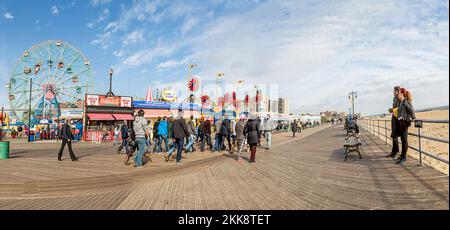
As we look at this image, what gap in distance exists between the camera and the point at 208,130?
13.1 m

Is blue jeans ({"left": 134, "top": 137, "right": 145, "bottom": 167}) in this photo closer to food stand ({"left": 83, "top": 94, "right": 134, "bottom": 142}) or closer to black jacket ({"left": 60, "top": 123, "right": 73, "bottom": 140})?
black jacket ({"left": 60, "top": 123, "right": 73, "bottom": 140})

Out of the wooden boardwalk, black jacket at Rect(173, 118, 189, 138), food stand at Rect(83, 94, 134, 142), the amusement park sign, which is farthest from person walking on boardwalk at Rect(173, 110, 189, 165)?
the amusement park sign

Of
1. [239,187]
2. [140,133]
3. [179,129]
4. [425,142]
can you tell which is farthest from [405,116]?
[425,142]

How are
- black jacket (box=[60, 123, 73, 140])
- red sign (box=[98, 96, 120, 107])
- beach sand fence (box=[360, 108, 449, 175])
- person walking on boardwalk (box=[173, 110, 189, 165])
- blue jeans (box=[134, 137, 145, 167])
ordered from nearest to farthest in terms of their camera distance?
beach sand fence (box=[360, 108, 449, 175]) < blue jeans (box=[134, 137, 145, 167]) < person walking on boardwalk (box=[173, 110, 189, 165]) < black jacket (box=[60, 123, 73, 140]) < red sign (box=[98, 96, 120, 107])

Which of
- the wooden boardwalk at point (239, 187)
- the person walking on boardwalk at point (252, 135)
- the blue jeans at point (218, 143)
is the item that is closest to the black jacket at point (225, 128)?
the blue jeans at point (218, 143)

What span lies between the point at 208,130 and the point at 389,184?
29.9 ft

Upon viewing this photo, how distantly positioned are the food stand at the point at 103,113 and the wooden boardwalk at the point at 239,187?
2033 centimetres

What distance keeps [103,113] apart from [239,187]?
2939 cm

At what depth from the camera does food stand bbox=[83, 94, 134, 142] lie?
26.8 m

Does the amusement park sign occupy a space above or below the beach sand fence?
above

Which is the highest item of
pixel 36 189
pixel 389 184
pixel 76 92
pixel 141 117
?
pixel 76 92

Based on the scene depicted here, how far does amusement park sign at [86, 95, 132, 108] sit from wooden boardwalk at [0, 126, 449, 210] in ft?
80.0
